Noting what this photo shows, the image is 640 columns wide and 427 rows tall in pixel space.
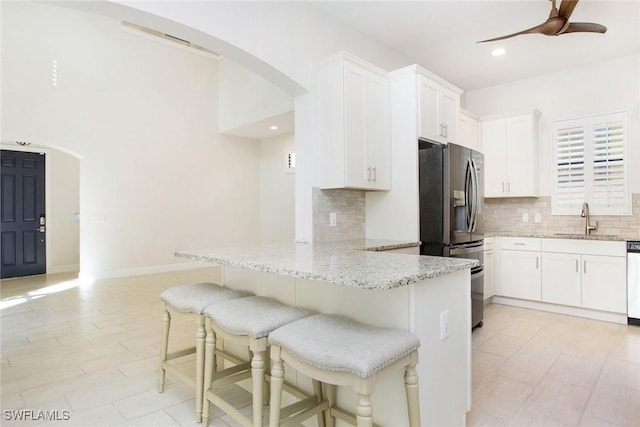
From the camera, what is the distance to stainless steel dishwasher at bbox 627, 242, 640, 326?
3721 millimetres

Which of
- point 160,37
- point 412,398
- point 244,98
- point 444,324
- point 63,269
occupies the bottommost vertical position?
point 63,269

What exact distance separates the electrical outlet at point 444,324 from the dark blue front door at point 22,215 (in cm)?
730

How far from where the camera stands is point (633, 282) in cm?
374

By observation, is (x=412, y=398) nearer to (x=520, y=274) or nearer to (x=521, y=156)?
(x=520, y=274)

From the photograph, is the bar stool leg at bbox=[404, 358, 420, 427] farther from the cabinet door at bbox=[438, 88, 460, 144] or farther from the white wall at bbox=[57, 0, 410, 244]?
the cabinet door at bbox=[438, 88, 460, 144]

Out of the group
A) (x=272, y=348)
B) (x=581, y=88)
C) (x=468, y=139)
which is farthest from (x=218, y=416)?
(x=581, y=88)

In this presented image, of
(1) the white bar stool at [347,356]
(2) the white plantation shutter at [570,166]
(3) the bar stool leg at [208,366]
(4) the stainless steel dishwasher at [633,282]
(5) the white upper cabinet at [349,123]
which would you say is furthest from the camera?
(2) the white plantation shutter at [570,166]

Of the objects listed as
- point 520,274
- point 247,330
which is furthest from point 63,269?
point 520,274

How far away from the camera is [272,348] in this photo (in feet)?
5.00

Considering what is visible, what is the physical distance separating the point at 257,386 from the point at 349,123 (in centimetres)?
224

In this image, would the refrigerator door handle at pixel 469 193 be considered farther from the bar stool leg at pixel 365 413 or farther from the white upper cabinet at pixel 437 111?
the bar stool leg at pixel 365 413

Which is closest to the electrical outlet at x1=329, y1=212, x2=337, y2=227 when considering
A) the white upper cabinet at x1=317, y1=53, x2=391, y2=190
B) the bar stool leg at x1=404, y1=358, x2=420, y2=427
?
the white upper cabinet at x1=317, y1=53, x2=391, y2=190

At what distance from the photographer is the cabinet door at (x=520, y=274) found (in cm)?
441

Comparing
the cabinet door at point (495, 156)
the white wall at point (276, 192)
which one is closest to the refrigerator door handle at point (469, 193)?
the cabinet door at point (495, 156)
